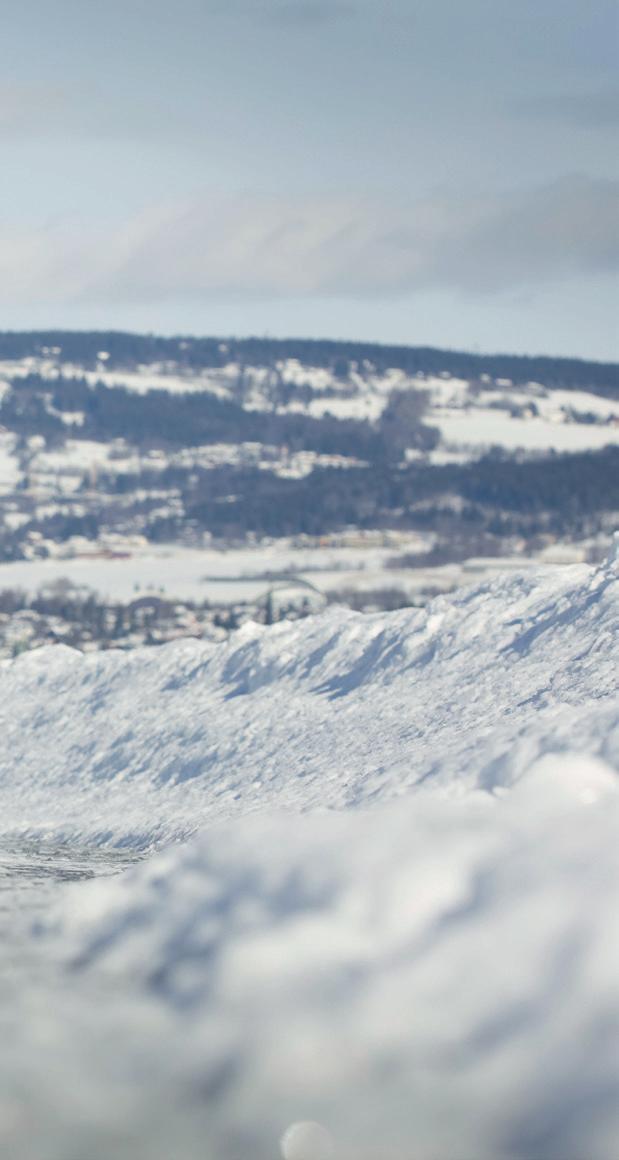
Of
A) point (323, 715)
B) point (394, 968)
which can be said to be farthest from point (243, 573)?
point (394, 968)

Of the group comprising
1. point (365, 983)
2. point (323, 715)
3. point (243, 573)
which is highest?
point (365, 983)

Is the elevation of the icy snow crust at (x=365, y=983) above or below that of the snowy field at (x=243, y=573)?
above

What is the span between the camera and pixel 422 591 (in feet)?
488

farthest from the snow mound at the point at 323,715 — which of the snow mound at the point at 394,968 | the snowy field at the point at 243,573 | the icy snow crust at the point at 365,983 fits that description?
the snowy field at the point at 243,573

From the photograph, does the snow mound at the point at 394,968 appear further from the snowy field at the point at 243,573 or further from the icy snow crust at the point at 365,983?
the snowy field at the point at 243,573

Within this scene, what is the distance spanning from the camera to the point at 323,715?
2369 centimetres

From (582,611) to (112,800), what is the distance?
722 cm

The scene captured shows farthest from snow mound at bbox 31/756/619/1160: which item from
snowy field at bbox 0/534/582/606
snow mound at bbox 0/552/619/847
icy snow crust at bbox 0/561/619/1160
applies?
snowy field at bbox 0/534/582/606

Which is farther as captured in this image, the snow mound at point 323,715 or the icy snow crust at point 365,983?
the snow mound at point 323,715

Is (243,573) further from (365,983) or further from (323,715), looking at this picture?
(365,983)

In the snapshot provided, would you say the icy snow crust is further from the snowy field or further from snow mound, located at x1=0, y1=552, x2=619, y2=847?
the snowy field

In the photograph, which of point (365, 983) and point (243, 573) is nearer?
point (365, 983)

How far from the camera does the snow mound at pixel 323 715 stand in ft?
55.8

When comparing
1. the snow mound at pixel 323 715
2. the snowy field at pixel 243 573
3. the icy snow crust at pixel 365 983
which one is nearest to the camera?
the icy snow crust at pixel 365 983
